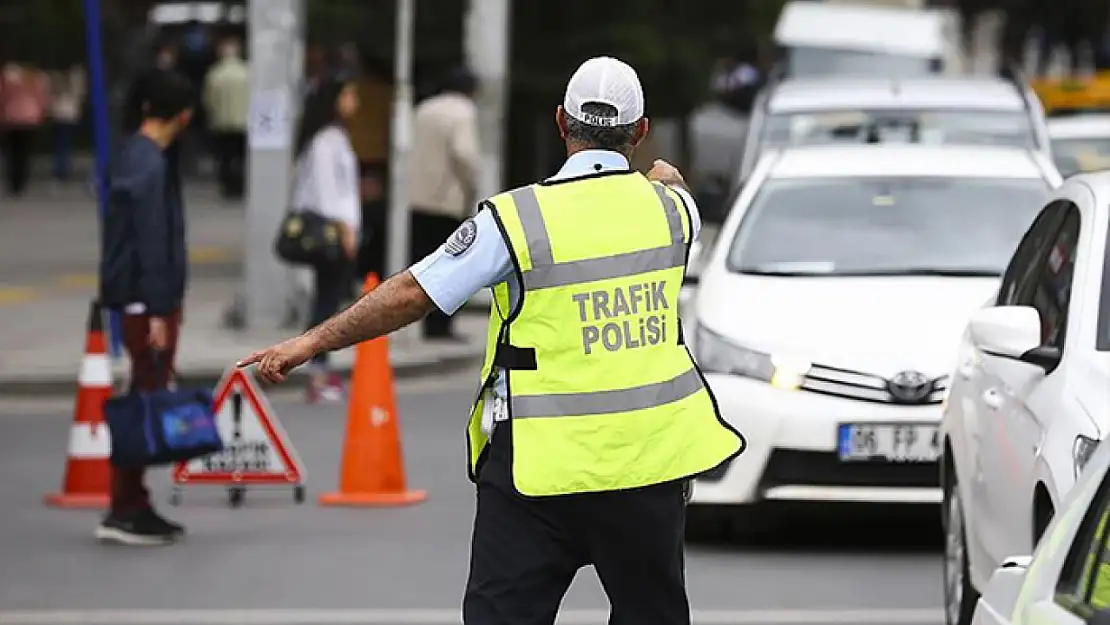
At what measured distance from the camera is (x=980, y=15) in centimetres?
6138

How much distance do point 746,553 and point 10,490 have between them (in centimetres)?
363

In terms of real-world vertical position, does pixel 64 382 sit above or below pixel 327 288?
below

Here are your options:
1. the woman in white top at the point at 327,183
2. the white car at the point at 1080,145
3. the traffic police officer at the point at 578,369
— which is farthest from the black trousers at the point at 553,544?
the white car at the point at 1080,145

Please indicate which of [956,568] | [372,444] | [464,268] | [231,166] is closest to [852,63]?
[231,166]

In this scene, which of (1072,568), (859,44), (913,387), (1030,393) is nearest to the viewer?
(1072,568)

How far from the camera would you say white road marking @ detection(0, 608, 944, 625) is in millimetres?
8844

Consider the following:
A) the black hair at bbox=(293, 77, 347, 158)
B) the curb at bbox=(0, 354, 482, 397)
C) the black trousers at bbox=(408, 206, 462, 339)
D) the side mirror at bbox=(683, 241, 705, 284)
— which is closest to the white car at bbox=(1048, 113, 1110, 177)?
the black trousers at bbox=(408, 206, 462, 339)

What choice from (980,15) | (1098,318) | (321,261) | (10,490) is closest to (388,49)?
(321,261)

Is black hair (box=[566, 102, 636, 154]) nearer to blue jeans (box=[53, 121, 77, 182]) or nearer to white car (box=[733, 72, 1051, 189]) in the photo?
white car (box=[733, 72, 1051, 189])

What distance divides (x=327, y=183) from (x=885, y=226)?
5.13 m

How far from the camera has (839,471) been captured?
988 cm

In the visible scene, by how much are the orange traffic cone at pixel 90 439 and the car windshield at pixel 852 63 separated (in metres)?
17.8

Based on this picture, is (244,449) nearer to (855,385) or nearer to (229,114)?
(855,385)

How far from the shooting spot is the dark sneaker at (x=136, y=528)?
1052 cm
